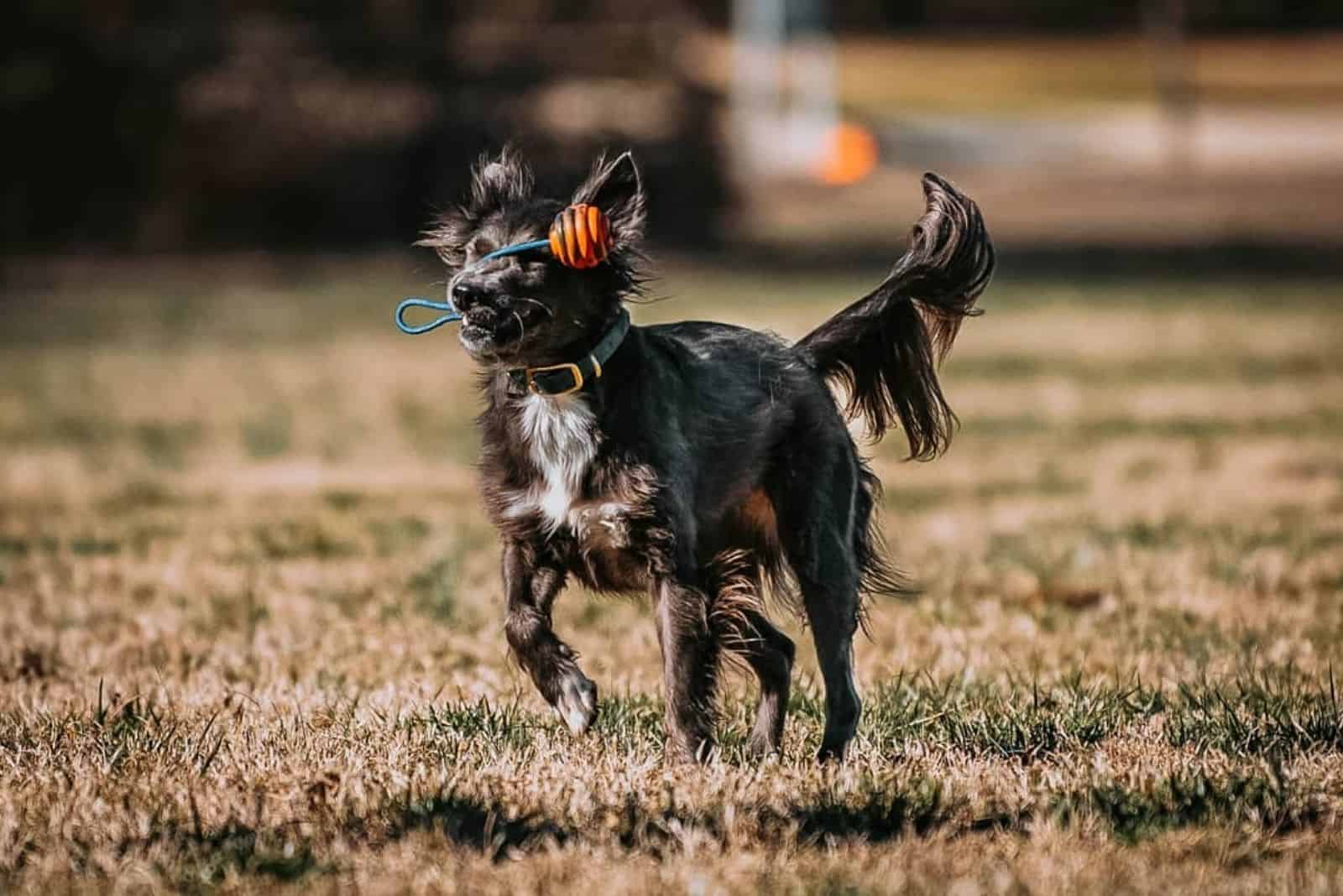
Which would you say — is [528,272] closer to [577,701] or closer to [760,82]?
[577,701]

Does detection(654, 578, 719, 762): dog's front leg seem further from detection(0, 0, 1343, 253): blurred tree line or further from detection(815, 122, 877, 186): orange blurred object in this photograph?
detection(815, 122, 877, 186): orange blurred object

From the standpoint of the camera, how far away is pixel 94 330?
2169 centimetres

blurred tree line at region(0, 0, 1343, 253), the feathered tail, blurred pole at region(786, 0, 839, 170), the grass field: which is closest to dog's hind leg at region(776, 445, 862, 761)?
the grass field

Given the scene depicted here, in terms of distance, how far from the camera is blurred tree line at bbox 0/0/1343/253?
29.0 metres

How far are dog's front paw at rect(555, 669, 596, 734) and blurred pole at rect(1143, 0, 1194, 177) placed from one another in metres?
40.0

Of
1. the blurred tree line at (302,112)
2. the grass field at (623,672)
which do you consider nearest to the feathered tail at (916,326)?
the grass field at (623,672)

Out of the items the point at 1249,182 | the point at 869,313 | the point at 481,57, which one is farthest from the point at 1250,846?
the point at 1249,182

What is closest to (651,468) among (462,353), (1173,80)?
(462,353)

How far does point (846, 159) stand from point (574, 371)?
38382 mm

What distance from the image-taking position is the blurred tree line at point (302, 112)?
28984 mm

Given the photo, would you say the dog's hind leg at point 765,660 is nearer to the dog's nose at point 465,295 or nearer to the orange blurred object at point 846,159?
the dog's nose at point 465,295

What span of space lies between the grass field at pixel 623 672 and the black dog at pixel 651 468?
262 mm

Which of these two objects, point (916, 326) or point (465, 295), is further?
point (916, 326)

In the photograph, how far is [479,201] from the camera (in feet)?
20.2
